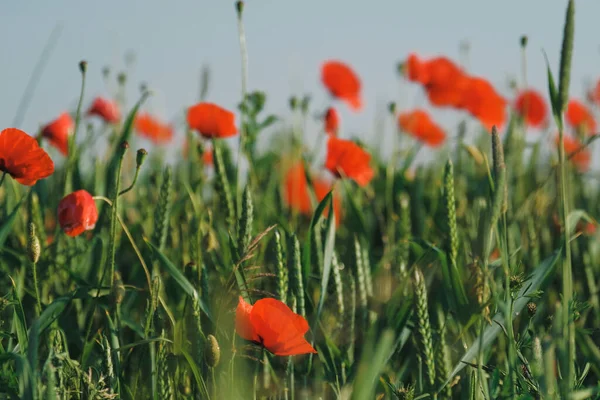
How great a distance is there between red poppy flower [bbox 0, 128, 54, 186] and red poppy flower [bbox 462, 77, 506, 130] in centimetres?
181

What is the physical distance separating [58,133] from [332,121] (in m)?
0.84

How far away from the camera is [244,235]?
3.79 ft

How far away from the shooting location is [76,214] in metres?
1.22

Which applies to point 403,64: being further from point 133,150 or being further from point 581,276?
point 581,276

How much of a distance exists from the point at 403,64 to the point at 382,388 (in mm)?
1930

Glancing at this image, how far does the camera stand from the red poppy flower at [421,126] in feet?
9.73

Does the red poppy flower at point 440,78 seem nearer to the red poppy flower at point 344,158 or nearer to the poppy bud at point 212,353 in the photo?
the red poppy flower at point 344,158

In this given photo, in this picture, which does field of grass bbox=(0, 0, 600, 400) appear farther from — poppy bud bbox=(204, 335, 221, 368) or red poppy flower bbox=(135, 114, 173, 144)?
red poppy flower bbox=(135, 114, 173, 144)

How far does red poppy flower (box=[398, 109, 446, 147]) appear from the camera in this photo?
9.73ft

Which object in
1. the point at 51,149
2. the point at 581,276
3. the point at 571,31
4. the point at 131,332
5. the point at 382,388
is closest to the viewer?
the point at 571,31

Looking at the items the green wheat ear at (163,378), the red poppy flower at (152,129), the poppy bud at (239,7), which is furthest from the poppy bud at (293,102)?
the green wheat ear at (163,378)

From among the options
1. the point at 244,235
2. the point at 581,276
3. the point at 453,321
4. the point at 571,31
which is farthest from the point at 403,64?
the point at 571,31

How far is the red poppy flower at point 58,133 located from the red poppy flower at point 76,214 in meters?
1.12

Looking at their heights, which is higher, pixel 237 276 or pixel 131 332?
pixel 237 276
